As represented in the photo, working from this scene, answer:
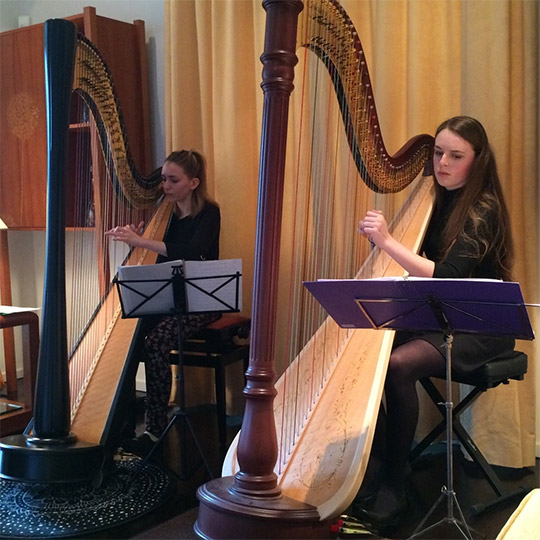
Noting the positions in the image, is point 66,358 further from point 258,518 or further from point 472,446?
point 472,446

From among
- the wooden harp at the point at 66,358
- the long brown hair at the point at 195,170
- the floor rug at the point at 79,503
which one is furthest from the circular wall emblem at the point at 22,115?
the floor rug at the point at 79,503

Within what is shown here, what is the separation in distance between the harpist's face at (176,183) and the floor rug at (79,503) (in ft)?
4.01

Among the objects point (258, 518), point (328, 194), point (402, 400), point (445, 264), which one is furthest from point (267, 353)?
point (328, 194)

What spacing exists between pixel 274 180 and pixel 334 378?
0.80 m

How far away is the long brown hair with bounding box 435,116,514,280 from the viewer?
231cm

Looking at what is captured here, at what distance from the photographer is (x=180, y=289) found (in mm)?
2486

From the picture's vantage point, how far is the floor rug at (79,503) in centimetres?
219

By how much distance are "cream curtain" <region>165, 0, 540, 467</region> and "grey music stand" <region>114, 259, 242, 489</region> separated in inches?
40.0

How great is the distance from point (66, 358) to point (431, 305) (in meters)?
1.24

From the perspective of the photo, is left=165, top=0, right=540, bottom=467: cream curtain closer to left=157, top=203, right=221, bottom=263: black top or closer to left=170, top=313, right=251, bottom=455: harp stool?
left=157, top=203, right=221, bottom=263: black top

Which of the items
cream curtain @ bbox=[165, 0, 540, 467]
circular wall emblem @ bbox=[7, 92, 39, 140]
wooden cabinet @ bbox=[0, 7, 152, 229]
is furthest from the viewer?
circular wall emblem @ bbox=[7, 92, 39, 140]

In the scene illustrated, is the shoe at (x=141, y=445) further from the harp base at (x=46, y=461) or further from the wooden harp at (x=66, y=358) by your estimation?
the harp base at (x=46, y=461)

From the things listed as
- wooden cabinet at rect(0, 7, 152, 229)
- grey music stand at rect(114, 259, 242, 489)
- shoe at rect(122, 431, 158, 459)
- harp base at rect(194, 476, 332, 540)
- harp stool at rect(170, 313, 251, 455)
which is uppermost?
wooden cabinet at rect(0, 7, 152, 229)

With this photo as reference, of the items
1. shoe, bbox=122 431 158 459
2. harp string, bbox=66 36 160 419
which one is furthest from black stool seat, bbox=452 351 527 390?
harp string, bbox=66 36 160 419
